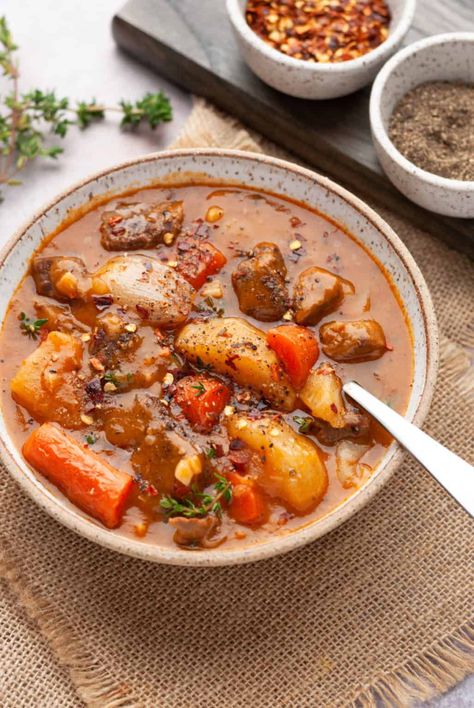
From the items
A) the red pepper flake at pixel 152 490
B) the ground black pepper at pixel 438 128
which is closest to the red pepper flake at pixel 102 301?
the red pepper flake at pixel 152 490

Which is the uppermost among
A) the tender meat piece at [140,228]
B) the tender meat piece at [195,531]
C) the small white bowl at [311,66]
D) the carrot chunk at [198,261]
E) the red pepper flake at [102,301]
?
the small white bowl at [311,66]

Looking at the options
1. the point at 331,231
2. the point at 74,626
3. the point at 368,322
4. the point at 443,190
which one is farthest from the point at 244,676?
the point at 443,190

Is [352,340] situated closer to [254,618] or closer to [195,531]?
[195,531]

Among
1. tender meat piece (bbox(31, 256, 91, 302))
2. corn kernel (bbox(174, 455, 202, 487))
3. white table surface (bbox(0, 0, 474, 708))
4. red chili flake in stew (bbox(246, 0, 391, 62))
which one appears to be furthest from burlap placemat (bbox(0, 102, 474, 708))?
red chili flake in stew (bbox(246, 0, 391, 62))

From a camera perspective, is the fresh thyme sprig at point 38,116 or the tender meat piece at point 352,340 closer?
the tender meat piece at point 352,340

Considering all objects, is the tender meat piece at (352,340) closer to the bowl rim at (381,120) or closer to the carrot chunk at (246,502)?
the carrot chunk at (246,502)
